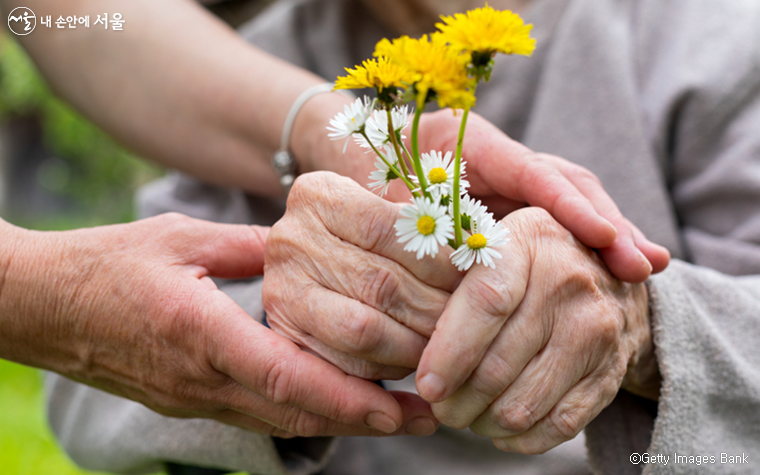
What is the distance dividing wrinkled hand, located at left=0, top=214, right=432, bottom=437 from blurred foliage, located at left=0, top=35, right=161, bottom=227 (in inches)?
184

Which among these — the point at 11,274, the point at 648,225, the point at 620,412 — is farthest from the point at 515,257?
the point at 11,274

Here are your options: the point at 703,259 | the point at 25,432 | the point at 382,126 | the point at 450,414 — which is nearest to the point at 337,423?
the point at 450,414

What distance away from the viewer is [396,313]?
0.57 m

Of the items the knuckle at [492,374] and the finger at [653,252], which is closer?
the knuckle at [492,374]

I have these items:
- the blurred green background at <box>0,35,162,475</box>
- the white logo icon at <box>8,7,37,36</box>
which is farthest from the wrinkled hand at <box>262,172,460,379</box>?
the blurred green background at <box>0,35,162,475</box>

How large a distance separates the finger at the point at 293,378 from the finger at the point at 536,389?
12cm

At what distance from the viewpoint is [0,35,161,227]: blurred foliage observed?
199 inches

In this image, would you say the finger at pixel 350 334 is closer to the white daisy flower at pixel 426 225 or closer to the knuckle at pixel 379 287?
the knuckle at pixel 379 287

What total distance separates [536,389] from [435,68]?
1.14ft

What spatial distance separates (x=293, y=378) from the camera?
22.0 inches

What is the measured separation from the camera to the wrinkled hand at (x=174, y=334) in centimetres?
57

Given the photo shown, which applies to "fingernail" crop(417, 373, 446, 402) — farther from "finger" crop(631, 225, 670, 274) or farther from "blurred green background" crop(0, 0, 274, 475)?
"blurred green background" crop(0, 0, 274, 475)

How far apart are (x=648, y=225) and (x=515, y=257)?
18.7 inches

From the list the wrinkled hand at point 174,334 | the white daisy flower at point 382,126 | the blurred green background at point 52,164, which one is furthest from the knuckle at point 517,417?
the blurred green background at point 52,164
